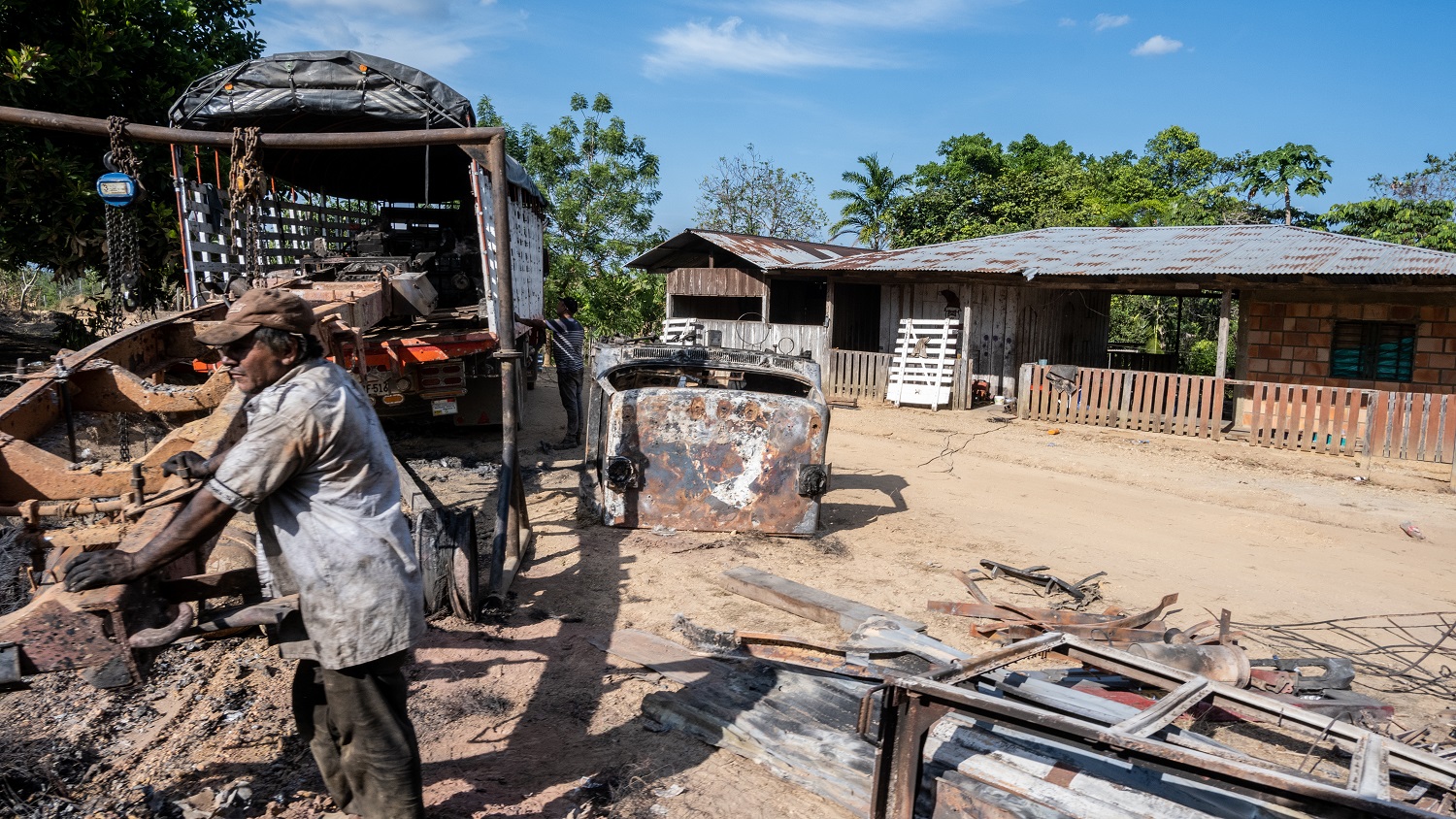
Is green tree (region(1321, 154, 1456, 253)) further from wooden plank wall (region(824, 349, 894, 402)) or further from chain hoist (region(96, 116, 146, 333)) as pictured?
chain hoist (region(96, 116, 146, 333))

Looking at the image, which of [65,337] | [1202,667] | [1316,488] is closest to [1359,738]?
[1202,667]

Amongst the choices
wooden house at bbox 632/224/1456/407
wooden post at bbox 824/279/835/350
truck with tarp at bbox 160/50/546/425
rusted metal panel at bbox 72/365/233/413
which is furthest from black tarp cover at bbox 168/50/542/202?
wooden post at bbox 824/279/835/350

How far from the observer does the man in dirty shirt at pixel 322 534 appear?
98.5 inches

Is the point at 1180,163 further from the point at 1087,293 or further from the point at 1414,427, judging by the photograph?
the point at 1414,427

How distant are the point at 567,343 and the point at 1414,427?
10234 millimetres

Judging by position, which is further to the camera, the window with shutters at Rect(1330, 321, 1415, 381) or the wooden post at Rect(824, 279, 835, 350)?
the wooden post at Rect(824, 279, 835, 350)

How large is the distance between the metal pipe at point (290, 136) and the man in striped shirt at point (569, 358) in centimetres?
431

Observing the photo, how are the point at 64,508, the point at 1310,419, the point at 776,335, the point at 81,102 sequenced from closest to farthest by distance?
1. the point at 64,508
2. the point at 81,102
3. the point at 1310,419
4. the point at 776,335

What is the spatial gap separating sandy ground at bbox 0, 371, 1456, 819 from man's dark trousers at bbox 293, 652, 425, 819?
1.38 feet

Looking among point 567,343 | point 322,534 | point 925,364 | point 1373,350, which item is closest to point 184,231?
point 567,343

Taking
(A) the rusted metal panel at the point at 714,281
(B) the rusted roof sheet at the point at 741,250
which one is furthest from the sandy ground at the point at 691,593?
(A) the rusted metal panel at the point at 714,281

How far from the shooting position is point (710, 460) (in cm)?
653

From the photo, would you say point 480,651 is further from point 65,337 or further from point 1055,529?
point 65,337

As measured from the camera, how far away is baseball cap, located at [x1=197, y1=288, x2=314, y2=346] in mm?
2590
